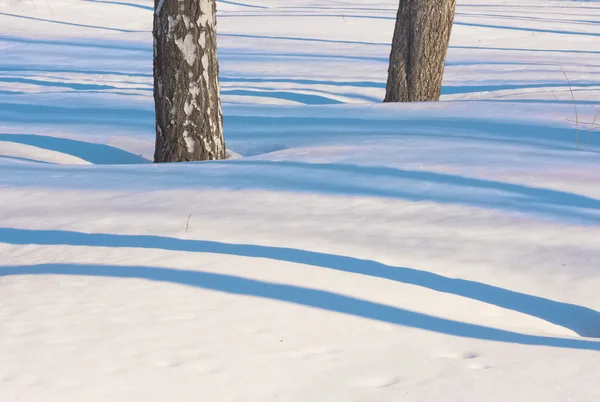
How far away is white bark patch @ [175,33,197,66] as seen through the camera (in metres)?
5.36

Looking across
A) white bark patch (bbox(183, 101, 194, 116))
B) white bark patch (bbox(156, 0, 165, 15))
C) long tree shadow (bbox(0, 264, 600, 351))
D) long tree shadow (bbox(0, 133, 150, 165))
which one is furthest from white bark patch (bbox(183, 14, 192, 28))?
long tree shadow (bbox(0, 264, 600, 351))

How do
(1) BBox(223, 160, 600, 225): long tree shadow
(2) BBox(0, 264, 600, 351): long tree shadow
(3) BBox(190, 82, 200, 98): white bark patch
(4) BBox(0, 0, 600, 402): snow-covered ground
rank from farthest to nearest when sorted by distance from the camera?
1. (3) BBox(190, 82, 200, 98): white bark patch
2. (1) BBox(223, 160, 600, 225): long tree shadow
3. (2) BBox(0, 264, 600, 351): long tree shadow
4. (4) BBox(0, 0, 600, 402): snow-covered ground

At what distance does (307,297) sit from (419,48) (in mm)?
5311

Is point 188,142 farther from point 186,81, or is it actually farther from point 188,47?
point 188,47

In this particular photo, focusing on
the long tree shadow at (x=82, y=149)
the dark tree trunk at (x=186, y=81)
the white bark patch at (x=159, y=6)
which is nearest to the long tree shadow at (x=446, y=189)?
the dark tree trunk at (x=186, y=81)

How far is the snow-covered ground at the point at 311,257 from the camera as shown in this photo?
251 cm

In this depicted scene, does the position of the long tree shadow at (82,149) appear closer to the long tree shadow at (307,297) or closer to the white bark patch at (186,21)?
the white bark patch at (186,21)

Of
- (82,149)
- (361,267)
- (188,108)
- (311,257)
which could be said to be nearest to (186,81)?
(188,108)

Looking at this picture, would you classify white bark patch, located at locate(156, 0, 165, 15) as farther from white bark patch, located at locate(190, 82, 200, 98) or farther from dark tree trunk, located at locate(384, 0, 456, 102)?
dark tree trunk, located at locate(384, 0, 456, 102)

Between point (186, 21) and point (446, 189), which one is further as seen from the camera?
point (186, 21)

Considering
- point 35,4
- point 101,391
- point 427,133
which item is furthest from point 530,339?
point 35,4

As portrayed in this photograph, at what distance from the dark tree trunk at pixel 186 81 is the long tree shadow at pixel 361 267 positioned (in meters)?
1.82

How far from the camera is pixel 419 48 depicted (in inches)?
311

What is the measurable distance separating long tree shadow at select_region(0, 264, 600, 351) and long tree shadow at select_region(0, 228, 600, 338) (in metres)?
0.19
